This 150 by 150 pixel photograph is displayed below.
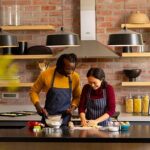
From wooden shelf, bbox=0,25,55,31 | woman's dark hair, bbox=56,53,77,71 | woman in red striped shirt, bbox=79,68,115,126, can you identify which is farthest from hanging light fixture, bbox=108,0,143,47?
wooden shelf, bbox=0,25,55,31

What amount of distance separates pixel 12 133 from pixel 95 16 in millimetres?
3111

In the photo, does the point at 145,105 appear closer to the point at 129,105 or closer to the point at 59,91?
the point at 129,105

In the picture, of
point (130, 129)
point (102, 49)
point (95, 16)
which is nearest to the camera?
point (130, 129)

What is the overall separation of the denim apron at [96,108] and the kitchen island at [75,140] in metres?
0.49

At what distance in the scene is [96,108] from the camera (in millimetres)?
3576

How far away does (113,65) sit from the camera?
5.74 meters

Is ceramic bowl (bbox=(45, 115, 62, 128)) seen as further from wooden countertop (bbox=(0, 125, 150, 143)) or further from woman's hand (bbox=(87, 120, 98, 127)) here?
woman's hand (bbox=(87, 120, 98, 127))

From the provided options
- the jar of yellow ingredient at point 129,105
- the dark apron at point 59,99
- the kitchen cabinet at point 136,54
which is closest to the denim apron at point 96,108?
the dark apron at point 59,99

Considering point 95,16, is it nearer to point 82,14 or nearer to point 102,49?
point 82,14

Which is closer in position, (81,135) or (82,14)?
(81,135)

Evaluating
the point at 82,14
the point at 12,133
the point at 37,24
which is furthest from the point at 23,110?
the point at 12,133

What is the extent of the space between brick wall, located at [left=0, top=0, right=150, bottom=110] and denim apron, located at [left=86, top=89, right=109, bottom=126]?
7.10 ft

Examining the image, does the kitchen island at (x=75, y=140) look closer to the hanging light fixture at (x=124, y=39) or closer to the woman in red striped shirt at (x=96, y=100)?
the woman in red striped shirt at (x=96, y=100)

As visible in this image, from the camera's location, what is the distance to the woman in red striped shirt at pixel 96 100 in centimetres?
341
